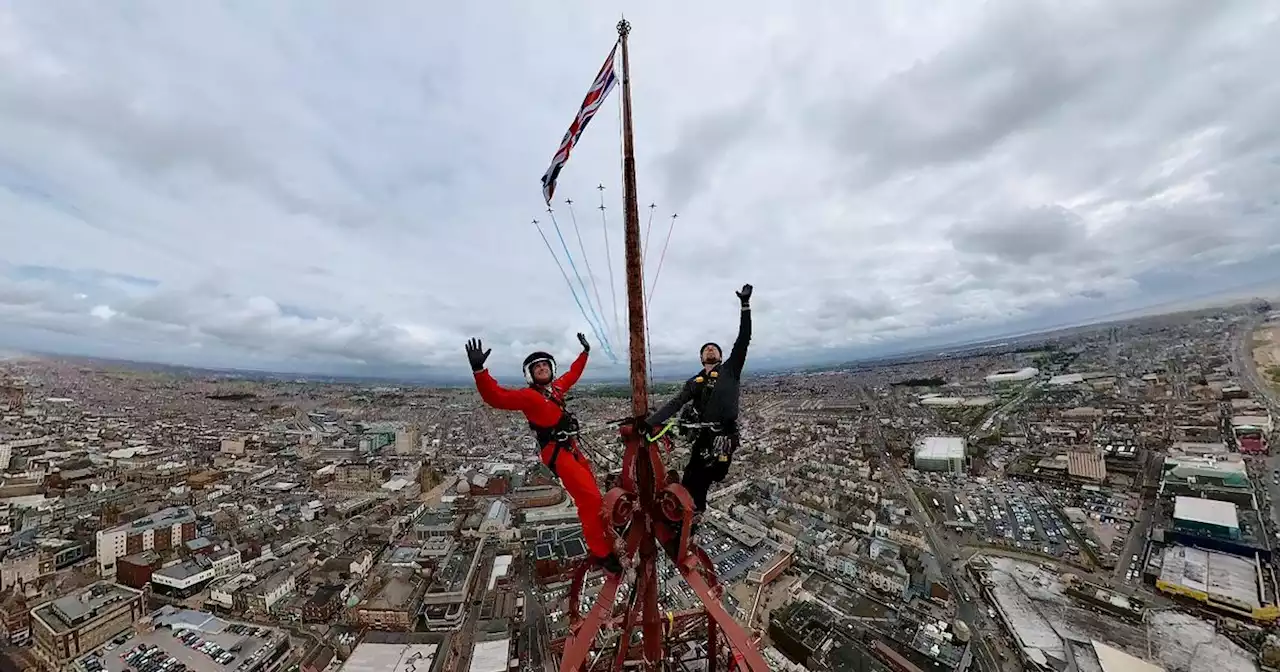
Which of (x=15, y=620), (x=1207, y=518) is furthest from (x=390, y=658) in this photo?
(x=1207, y=518)

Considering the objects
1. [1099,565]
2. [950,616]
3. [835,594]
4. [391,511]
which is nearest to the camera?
→ [950,616]

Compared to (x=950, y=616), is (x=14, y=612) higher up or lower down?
higher up

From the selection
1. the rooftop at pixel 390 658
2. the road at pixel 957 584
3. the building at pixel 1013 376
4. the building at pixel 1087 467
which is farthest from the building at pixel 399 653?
the building at pixel 1013 376

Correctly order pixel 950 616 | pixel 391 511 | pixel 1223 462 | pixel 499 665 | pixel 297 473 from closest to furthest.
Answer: pixel 499 665
pixel 950 616
pixel 1223 462
pixel 391 511
pixel 297 473

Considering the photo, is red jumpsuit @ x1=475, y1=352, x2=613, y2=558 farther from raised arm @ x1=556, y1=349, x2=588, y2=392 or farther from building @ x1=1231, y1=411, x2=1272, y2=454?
building @ x1=1231, y1=411, x2=1272, y2=454

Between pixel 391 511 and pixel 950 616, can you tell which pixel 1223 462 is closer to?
pixel 950 616

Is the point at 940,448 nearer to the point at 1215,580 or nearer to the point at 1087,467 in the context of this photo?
the point at 1087,467

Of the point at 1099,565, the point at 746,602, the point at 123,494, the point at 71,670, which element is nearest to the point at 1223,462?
the point at 1099,565

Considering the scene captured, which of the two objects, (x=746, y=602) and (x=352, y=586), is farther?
(x=352, y=586)
